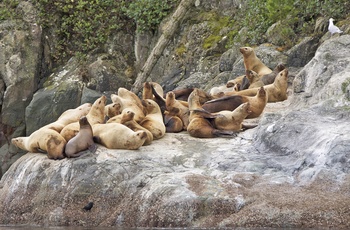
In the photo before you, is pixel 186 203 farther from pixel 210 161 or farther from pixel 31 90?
pixel 31 90

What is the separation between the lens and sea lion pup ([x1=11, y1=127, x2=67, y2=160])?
429 inches

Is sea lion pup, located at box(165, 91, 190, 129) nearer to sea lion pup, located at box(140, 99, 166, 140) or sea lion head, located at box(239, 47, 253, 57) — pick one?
sea lion pup, located at box(140, 99, 166, 140)

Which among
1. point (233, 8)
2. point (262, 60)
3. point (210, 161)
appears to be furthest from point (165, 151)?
point (233, 8)

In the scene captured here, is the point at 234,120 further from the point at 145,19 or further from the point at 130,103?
the point at 145,19

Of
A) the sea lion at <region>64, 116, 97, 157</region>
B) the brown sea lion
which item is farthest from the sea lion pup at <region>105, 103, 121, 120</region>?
the sea lion at <region>64, 116, 97, 157</region>

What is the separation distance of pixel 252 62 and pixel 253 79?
0.87 meters

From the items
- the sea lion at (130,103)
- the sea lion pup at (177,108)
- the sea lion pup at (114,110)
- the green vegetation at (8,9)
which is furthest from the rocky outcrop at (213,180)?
the green vegetation at (8,9)

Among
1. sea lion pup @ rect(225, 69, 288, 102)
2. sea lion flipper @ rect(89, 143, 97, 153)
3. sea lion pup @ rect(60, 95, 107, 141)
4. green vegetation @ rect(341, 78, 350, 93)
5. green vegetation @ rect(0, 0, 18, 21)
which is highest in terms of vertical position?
green vegetation @ rect(0, 0, 18, 21)

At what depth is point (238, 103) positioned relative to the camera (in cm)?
1243

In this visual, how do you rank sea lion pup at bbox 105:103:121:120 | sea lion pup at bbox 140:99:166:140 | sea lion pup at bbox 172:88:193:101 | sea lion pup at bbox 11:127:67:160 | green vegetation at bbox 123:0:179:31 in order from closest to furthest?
sea lion pup at bbox 11:127:67:160 < sea lion pup at bbox 140:99:166:140 < sea lion pup at bbox 105:103:121:120 < sea lion pup at bbox 172:88:193:101 < green vegetation at bbox 123:0:179:31

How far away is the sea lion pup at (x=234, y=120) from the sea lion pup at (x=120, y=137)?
59.2 inches

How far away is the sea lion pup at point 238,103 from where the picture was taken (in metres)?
12.4

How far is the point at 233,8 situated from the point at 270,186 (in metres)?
10.3

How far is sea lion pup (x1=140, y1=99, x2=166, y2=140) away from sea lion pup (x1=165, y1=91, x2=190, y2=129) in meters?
0.24
